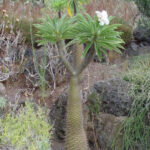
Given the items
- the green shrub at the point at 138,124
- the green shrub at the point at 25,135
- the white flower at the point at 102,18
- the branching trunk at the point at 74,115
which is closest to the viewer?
the white flower at the point at 102,18

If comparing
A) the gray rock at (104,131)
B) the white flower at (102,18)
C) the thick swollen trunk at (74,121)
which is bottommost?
the gray rock at (104,131)

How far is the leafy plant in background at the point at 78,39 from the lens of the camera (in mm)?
1784

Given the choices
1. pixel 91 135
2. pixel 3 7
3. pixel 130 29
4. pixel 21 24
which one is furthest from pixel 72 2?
pixel 3 7

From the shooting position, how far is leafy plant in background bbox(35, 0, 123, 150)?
70.2 inches

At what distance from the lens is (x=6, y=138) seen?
2.58m

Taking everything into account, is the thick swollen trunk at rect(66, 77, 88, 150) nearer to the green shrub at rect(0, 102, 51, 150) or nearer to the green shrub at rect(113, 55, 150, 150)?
the green shrub at rect(0, 102, 51, 150)

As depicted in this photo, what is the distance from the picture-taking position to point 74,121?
2.07 metres

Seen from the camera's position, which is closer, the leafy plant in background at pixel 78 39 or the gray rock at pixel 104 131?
the leafy plant in background at pixel 78 39

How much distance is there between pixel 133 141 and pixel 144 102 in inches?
18.7

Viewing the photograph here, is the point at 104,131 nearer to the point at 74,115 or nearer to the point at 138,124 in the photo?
the point at 138,124

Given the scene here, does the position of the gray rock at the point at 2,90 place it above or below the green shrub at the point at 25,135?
above

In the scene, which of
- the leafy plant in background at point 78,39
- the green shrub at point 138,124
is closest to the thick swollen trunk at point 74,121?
the leafy plant in background at point 78,39

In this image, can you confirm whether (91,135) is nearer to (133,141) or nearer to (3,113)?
(133,141)

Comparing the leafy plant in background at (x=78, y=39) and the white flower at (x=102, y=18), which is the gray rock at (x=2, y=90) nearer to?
the leafy plant in background at (x=78, y=39)
